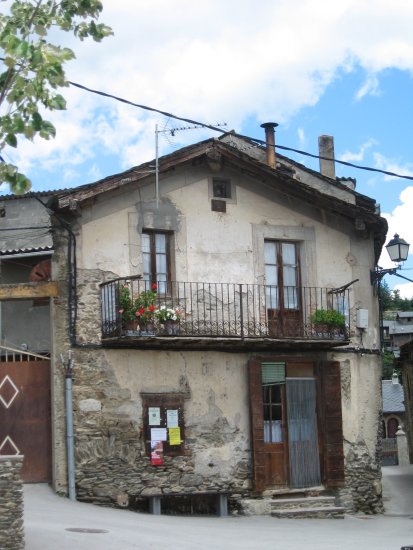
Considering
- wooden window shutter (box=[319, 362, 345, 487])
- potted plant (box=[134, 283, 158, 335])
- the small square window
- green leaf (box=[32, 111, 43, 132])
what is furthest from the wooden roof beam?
green leaf (box=[32, 111, 43, 132])

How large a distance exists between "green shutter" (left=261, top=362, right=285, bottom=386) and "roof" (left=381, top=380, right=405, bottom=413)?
41341 millimetres

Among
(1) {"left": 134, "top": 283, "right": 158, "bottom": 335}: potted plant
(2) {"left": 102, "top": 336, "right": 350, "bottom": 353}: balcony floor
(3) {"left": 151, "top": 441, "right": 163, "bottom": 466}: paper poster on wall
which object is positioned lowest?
(3) {"left": 151, "top": 441, "right": 163, "bottom": 466}: paper poster on wall

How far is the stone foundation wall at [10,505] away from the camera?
464 inches

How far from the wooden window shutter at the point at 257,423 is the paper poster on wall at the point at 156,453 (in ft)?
6.32

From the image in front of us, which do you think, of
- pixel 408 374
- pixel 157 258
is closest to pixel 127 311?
pixel 157 258

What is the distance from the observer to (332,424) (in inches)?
Answer: 789

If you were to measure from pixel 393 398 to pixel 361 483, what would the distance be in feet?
136

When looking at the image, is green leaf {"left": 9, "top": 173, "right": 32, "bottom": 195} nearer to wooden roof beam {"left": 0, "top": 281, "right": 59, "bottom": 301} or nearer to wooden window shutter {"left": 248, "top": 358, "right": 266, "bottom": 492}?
wooden roof beam {"left": 0, "top": 281, "right": 59, "bottom": 301}

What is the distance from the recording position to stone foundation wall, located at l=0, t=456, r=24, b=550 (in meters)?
11.8

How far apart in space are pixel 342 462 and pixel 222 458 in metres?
2.67

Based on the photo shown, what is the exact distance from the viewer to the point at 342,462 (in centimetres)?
1997

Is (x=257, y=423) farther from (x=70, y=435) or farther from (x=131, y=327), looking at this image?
(x=70, y=435)

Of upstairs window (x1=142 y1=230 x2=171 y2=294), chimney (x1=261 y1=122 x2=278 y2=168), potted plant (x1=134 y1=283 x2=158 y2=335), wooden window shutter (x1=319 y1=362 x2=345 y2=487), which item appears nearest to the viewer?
potted plant (x1=134 y1=283 x2=158 y2=335)

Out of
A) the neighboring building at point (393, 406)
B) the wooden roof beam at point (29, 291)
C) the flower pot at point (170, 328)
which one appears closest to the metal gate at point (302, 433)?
the flower pot at point (170, 328)
